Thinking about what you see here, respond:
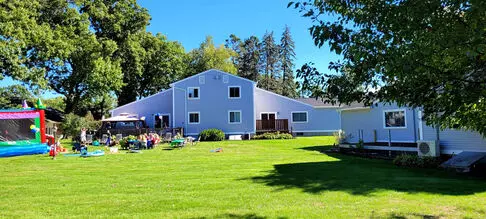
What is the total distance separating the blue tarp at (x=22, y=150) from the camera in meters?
18.8

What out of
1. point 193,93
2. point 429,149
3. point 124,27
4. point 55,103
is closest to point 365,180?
point 429,149

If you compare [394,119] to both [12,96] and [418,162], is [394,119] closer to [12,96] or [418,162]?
[418,162]

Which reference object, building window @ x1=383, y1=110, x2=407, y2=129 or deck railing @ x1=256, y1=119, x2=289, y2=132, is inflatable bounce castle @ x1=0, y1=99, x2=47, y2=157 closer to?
deck railing @ x1=256, y1=119, x2=289, y2=132

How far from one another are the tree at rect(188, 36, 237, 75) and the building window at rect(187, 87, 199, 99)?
1804 centimetres

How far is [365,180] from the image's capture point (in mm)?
9633

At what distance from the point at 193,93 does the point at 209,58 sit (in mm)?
20445

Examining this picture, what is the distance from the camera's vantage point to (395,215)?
6113mm

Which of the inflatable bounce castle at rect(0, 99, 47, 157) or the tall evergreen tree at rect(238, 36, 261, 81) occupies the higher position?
the tall evergreen tree at rect(238, 36, 261, 81)

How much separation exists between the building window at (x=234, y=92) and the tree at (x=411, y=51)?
28.3 metres

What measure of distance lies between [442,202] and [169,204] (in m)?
5.24

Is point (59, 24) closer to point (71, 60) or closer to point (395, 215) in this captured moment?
point (71, 60)

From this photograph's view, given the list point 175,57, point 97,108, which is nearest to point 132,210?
point 175,57

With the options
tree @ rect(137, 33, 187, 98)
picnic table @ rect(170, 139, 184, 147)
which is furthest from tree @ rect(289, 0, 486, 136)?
tree @ rect(137, 33, 187, 98)

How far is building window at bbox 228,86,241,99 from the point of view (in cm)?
3266
